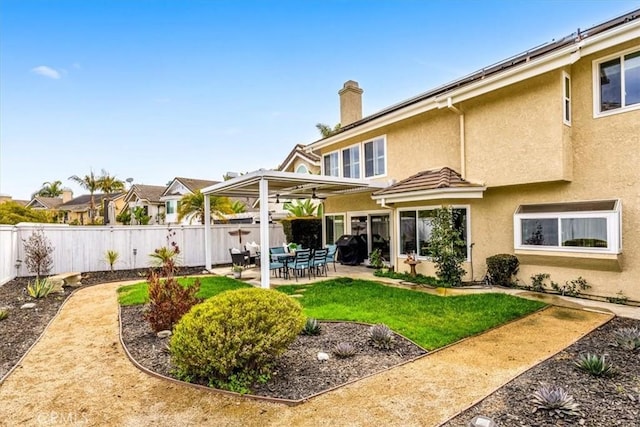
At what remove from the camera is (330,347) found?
5.75 metres

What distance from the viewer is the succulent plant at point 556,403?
3.56 meters

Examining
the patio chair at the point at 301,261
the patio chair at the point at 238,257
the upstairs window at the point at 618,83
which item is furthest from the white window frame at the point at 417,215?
the patio chair at the point at 238,257

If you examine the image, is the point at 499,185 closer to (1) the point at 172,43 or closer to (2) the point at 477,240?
(2) the point at 477,240

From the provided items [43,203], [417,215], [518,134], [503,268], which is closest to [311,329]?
[503,268]

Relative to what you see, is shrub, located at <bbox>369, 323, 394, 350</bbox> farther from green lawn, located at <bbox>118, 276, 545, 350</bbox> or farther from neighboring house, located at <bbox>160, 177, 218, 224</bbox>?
neighboring house, located at <bbox>160, 177, 218, 224</bbox>

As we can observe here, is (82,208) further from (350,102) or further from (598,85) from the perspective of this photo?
(598,85)

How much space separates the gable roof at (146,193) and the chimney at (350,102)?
93.1 feet

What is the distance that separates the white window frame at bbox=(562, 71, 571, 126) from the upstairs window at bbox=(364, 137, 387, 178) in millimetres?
6512

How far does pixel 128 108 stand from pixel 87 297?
10.7 meters

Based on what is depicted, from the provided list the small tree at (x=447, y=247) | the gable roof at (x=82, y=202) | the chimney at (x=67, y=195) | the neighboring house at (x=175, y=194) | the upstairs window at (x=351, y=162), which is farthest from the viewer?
the chimney at (x=67, y=195)

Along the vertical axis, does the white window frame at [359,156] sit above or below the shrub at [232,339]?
above

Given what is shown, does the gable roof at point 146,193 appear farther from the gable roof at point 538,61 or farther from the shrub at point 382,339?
the shrub at point 382,339

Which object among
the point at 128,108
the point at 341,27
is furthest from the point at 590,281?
the point at 128,108

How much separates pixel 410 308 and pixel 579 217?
5.05m
